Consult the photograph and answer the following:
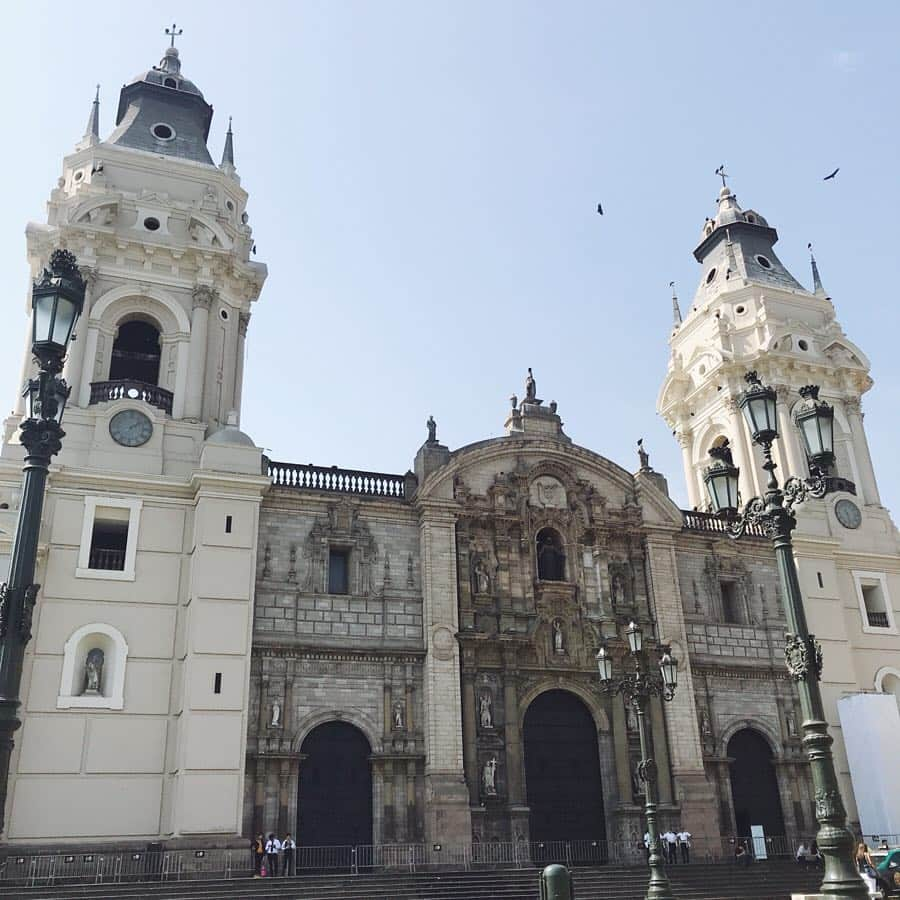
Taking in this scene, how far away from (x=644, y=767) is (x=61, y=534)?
17.0m

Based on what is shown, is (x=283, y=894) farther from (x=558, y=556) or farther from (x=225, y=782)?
(x=558, y=556)

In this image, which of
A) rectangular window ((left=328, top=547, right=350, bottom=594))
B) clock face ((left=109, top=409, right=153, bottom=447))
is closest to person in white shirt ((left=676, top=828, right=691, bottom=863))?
rectangular window ((left=328, top=547, right=350, bottom=594))

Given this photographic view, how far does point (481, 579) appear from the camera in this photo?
30.7 meters

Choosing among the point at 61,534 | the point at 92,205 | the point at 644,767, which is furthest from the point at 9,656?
the point at 92,205

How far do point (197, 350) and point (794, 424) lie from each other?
77.8 ft

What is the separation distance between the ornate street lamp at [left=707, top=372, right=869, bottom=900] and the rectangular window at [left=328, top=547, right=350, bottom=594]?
17.3m

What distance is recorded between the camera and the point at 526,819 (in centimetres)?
2770

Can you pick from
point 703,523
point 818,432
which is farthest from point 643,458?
point 818,432

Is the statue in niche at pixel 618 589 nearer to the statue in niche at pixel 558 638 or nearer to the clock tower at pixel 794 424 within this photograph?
the statue in niche at pixel 558 638

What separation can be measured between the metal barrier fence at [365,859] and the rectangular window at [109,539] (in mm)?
7782

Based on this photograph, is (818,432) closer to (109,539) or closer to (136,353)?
(109,539)

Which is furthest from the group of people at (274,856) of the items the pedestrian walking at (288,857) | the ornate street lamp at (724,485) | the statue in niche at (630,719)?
the ornate street lamp at (724,485)

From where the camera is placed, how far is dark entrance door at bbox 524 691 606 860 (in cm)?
2864

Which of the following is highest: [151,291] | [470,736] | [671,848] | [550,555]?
[151,291]
